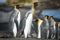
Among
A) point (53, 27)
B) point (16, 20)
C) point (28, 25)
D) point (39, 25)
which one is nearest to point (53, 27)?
point (53, 27)

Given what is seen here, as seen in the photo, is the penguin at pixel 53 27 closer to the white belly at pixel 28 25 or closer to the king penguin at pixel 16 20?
the white belly at pixel 28 25

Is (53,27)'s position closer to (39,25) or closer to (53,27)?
(53,27)

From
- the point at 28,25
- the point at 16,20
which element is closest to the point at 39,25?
the point at 28,25

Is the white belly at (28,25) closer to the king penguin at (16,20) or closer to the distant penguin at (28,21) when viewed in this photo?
the distant penguin at (28,21)

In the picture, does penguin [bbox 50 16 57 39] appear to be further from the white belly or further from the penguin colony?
the white belly

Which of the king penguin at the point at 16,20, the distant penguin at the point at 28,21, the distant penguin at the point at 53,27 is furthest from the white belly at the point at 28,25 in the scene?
the distant penguin at the point at 53,27

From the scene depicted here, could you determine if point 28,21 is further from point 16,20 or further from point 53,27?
point 53,27

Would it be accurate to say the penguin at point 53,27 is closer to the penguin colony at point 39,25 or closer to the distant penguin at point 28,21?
the penguin colony at point 39,25

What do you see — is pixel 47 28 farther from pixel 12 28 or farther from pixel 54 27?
pixel 12 28

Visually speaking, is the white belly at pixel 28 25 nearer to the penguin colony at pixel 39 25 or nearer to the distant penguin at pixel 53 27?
the penguin colony at pixel 39 25

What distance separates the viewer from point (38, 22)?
177cm

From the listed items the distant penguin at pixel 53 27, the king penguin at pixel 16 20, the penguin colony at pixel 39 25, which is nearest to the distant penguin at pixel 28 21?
the penguin colony at pixel 39 25

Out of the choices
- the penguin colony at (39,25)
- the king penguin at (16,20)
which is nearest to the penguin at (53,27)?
the penguin colony at (39,25)

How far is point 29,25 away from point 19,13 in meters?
0.21
